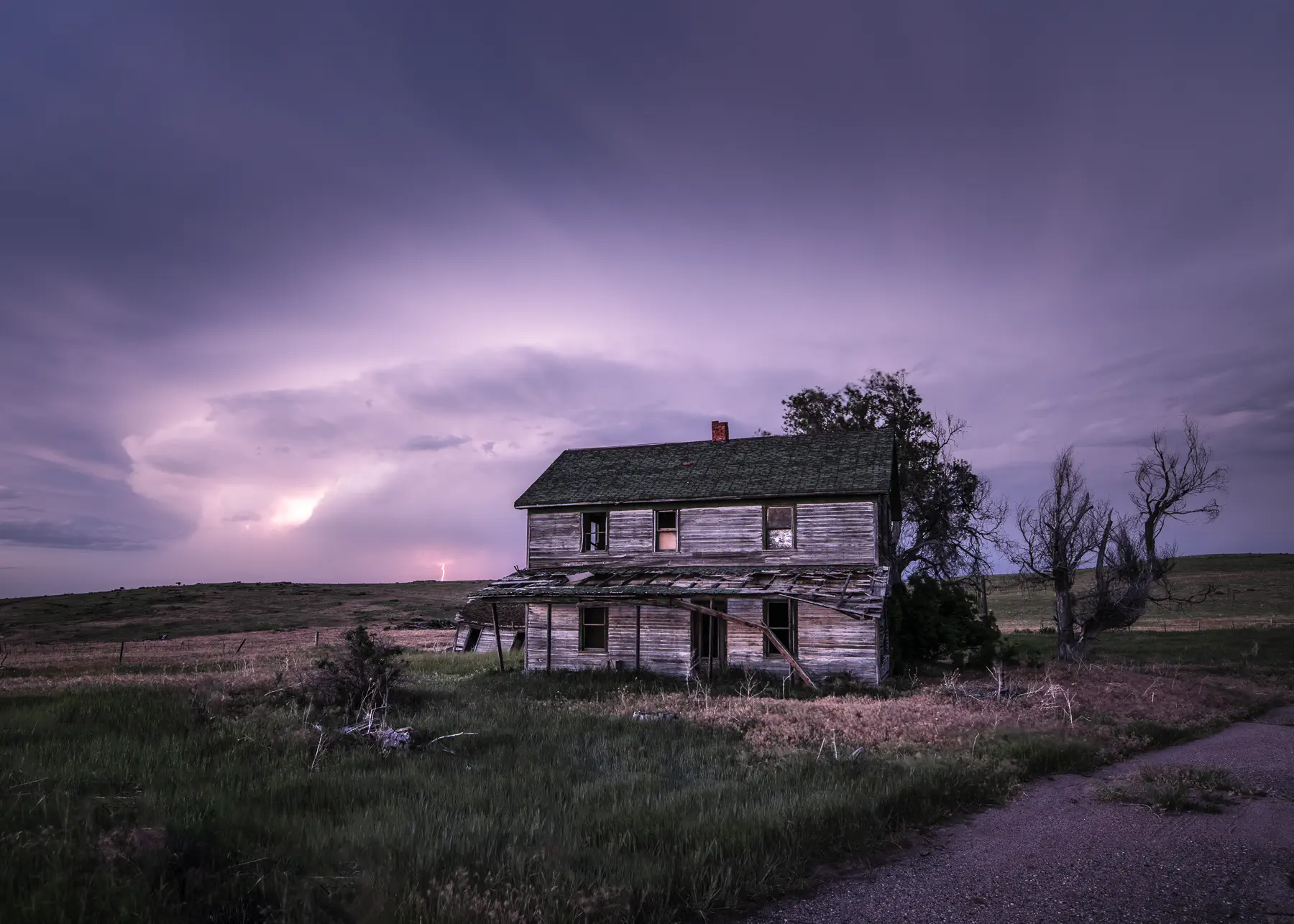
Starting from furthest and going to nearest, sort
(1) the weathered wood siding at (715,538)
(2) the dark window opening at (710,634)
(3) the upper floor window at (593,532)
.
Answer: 1. (3) the upper floor window at (593,532)
2. (2) the dark window opening at (710,634)
3. (1) the weathered wood siding at (715,538)

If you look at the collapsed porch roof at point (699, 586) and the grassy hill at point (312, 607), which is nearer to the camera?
the collapsed porch roof at point (699, 586)

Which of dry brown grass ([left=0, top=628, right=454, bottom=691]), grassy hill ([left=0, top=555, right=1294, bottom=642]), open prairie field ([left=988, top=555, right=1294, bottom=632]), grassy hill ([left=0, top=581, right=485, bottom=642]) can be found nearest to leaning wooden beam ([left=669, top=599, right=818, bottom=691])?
dry brown grass ([left=0, top=628, right=454, bottom=691])

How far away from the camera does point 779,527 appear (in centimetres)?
2658

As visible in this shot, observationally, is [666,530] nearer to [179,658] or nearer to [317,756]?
[317,756]

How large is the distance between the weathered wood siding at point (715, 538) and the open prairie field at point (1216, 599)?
13604 mm

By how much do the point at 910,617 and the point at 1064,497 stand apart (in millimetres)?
8736

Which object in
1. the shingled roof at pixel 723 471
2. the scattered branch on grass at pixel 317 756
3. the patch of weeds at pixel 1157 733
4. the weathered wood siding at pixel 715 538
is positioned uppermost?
the shingled roof at pixel 723 471

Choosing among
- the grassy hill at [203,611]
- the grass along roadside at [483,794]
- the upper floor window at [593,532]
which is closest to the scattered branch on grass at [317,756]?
the grass along roadside at [483,794]

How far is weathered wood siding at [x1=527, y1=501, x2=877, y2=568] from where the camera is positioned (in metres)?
25.6

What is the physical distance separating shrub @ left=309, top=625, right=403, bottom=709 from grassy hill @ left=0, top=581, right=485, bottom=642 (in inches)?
1618

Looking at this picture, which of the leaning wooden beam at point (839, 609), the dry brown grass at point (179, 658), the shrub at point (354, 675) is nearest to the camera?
the shrub at point (354, 675)

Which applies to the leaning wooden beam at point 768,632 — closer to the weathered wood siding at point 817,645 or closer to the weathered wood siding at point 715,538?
the weathered wood siding at point 817,645

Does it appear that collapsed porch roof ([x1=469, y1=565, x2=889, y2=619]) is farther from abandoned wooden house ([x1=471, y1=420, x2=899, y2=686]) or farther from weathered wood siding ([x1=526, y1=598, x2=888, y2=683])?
weathered wood siding ([x1=526, y1=598, x2=888, y2=683])

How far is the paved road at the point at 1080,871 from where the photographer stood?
6254mm
